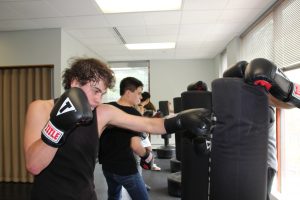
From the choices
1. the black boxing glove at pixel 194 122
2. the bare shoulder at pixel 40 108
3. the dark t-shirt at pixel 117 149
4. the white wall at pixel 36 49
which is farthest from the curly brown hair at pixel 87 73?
the white wall at pixel 36 49

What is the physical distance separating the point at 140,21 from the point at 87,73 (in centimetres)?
288

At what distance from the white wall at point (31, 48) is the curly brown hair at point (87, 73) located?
10.3ft

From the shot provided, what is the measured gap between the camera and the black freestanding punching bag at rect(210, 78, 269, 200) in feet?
3.77

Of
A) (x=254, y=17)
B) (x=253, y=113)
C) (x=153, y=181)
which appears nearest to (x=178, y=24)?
(x=254, y=17)

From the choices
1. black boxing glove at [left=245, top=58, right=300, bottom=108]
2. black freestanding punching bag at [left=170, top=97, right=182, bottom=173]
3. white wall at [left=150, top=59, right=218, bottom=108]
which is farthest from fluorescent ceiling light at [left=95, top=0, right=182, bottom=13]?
white wall at [left=150, top=59, right=218, bottom=108]

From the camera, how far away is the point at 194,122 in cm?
129

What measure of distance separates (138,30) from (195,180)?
10.2 feet

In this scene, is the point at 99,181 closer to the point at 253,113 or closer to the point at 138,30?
the point at 138,30

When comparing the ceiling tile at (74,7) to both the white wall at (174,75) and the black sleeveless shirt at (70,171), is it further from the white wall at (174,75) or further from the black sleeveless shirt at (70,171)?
the white wall at (174,75)

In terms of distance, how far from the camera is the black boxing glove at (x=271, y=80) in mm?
1128

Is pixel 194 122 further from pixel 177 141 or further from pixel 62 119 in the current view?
pixel 177 141

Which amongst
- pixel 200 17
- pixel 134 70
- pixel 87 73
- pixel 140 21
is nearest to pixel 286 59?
pixel 200 17

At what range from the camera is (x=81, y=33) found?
4.54 m

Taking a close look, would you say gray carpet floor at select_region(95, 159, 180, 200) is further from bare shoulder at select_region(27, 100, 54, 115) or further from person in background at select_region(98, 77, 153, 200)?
bare shoulder at select_region(27, 100, 54, 115)
